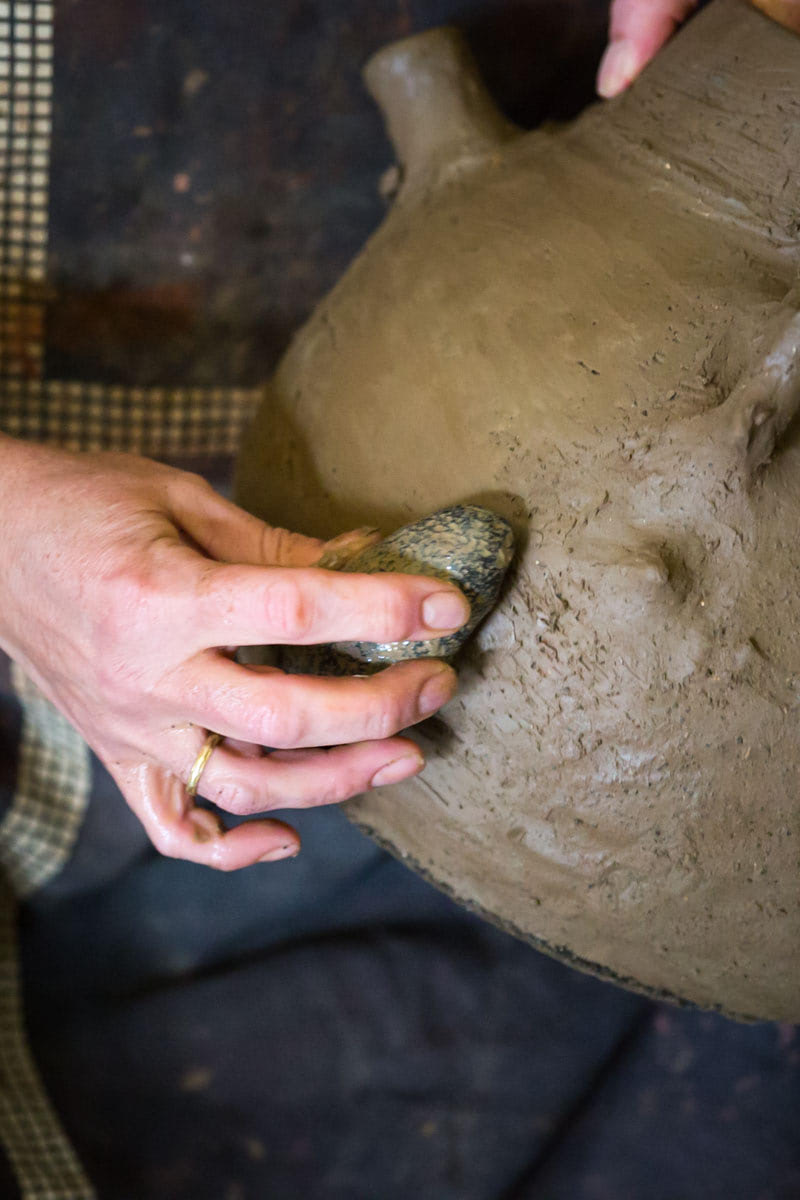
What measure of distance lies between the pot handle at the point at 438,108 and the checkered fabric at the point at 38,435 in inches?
15.8

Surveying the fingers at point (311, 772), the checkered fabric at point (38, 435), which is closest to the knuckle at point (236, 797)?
the fingers at point (311, 772)

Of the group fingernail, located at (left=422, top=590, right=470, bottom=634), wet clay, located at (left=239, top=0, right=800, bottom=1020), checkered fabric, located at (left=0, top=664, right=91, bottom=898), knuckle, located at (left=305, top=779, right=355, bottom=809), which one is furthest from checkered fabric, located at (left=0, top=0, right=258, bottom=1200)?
fingernail, located at (left=422, top=590, right=470, bottom=634)

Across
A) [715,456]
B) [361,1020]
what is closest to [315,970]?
[361,1020]

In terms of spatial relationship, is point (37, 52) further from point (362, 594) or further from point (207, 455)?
point (362, 594)

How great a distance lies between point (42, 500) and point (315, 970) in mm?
773

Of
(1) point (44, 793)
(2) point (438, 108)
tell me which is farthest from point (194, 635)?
(1) point (44, 793)

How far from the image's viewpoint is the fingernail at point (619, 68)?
33.4 inches

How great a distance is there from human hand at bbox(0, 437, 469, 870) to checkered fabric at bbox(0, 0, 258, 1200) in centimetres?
43

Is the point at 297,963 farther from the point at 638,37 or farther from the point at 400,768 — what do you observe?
the point at 638,37

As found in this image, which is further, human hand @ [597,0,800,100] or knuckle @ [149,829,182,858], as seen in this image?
human hand @ [597,0,800,100]

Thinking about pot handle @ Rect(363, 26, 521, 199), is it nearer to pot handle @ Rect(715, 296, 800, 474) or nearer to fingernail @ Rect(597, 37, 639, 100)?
fingernail @ Rect(597, 37, 639, 100)

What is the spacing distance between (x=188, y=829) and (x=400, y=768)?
0.17 meters

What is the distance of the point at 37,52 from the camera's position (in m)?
1.00

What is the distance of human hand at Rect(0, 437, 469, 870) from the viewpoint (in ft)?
1.87
